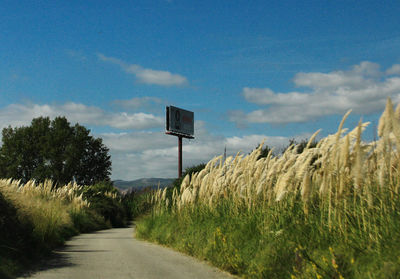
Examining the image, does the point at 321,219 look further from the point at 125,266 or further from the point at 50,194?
the point at 50,194

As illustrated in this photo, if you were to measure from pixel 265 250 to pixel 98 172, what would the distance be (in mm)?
50385

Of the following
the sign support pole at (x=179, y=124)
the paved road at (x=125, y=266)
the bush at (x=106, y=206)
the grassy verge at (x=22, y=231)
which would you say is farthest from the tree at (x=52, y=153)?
the paved road at (x=125, y=266)

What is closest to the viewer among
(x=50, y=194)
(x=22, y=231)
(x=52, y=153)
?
(x=22, y=231)

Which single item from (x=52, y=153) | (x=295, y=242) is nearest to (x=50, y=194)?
(x=295, y=242)

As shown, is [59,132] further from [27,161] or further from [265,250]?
[265,250]

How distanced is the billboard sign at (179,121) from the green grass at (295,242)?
30890mm

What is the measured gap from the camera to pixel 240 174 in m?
9.16

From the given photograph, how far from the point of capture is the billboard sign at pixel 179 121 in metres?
39.6

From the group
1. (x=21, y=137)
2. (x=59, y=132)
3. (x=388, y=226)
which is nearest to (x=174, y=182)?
(x=388, y=226)

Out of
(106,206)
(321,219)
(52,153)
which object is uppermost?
(52,153)

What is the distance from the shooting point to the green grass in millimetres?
4074

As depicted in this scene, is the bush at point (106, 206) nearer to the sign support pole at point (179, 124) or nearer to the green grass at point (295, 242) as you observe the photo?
the sign support pole at point (179, 124)

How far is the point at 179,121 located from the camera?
134 ft

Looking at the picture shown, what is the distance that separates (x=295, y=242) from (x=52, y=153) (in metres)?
49.3
